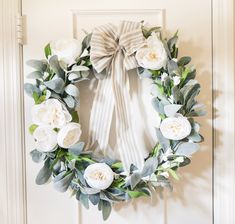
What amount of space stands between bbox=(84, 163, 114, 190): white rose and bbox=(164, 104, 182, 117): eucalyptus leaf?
306 millimetres

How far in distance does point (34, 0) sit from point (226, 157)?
104 centimetres

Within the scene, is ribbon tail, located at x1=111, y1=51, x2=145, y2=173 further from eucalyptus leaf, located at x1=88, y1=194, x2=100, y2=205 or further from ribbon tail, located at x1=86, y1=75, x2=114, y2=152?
eucalyptus leaf, located at x1=88, y1=194, x2=100, y2=205

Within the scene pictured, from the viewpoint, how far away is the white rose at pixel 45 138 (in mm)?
1054

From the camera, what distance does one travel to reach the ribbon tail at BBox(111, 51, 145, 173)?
1129 millimetres

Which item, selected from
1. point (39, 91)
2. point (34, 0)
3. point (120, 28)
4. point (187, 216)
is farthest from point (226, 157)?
point (34, 0)

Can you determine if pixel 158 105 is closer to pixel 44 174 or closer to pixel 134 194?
pixel 134 194

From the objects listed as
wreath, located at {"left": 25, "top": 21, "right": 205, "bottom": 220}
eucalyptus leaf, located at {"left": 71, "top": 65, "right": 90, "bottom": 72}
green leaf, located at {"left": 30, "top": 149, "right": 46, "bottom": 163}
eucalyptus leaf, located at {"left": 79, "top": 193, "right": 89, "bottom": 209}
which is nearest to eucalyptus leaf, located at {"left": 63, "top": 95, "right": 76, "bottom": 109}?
wreath, located at {"left": 25, "top": 21, "right": 205, "bottom": 220}

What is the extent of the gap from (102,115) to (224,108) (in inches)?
20.1

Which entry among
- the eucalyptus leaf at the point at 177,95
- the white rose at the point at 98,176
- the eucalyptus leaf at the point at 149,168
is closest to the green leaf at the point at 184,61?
the eucalyptus leaf at the point at 177,95

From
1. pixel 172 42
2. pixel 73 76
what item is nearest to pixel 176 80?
pixel 172 42

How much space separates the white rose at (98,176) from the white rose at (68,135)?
116 millimetres

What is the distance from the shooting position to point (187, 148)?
1.07m

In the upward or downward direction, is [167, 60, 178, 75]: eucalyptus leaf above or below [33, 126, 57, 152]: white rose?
above

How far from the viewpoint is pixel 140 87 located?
120 centimetres
